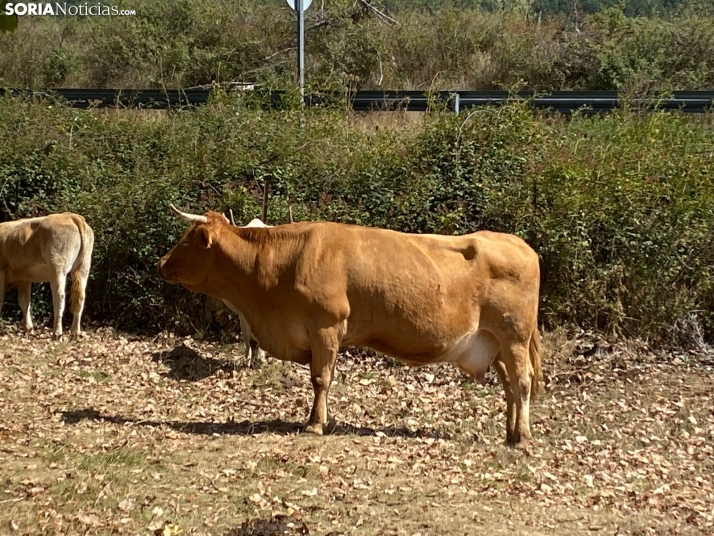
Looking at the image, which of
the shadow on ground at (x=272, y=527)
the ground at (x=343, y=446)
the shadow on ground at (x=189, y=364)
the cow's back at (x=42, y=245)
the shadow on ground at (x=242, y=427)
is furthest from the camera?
the cow's back at (x=42, y=245)

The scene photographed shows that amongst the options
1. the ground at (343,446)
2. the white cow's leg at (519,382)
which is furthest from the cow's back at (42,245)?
the white cow's leg at (519,382)

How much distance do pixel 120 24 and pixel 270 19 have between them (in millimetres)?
5054

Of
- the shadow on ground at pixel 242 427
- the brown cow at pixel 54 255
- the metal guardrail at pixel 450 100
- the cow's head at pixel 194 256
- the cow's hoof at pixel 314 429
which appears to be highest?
the metal guardrail at pixel 450 100

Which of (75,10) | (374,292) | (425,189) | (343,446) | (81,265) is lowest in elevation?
(343,446)

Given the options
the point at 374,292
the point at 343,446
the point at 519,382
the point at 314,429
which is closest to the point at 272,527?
the point at 343,446

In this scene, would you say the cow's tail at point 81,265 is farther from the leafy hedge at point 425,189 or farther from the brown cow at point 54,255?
the leafy hedge at point 425,189

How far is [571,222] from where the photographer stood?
1312cm

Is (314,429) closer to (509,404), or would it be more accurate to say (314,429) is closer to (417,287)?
(417,287)

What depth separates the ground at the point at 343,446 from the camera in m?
6.36

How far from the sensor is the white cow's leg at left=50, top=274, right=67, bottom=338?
13008 millimetres

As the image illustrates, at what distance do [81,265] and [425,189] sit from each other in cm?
526

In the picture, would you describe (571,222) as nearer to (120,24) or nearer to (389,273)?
(389,273)

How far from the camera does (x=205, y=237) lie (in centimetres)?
897

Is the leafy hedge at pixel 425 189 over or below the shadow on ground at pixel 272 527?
over
